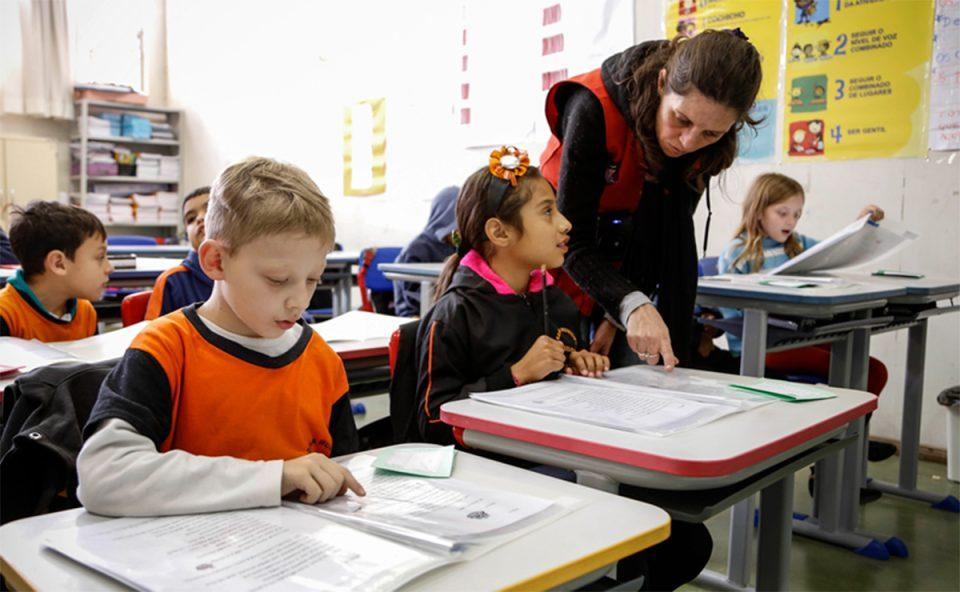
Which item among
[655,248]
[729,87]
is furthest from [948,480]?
[729,87]

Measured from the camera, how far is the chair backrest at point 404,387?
1438mm

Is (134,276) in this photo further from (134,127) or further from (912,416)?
(134,127)

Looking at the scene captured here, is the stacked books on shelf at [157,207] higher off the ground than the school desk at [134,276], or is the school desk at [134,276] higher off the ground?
the stacked books on shelf at [157,207]

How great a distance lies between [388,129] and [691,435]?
4.91 meters

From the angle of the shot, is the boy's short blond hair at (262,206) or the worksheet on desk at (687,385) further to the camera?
the worksheet on desk at (687,385)

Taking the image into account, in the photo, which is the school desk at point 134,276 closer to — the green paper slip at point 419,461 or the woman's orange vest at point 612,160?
the woman's orange vest at point 612,160

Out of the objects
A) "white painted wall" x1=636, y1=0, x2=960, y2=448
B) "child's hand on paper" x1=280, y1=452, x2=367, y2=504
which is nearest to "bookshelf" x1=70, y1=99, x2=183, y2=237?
"white painted wall" x1=636, y1=0, x2=960, y2=448

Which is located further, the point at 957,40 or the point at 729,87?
the point at 957,40

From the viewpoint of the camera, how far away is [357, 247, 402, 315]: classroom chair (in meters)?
4.24

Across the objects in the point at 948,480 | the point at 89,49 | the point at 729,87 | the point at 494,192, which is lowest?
the point at 948,480

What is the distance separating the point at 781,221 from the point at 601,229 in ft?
4.98

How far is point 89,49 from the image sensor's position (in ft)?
24.3

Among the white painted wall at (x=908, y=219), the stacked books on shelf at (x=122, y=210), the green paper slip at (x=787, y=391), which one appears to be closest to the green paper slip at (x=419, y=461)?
the green paper slip at (x=787, y=391)

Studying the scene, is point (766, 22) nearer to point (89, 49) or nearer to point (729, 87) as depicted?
point (729, 87)
